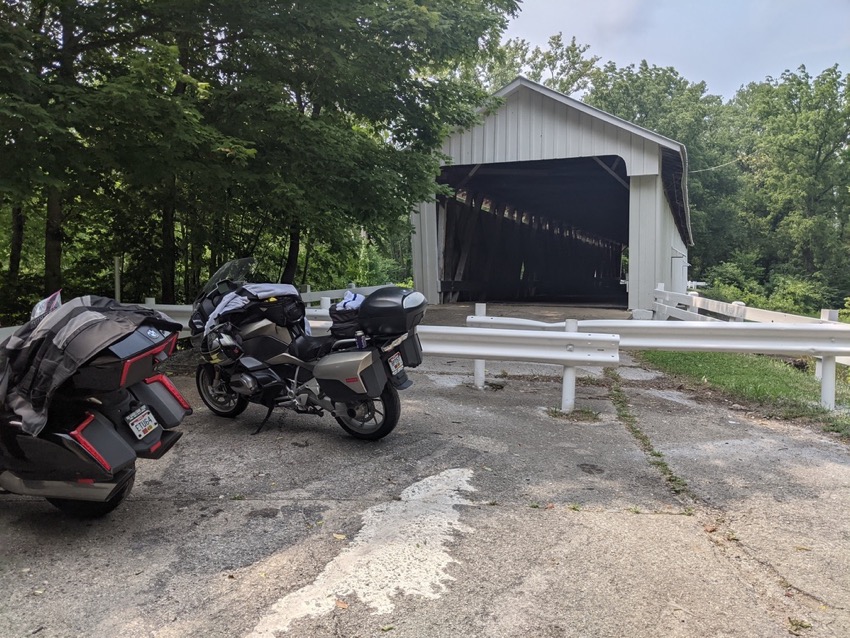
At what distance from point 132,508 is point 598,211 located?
86.8 feet

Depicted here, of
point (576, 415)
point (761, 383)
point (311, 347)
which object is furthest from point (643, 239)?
point (311, 347)

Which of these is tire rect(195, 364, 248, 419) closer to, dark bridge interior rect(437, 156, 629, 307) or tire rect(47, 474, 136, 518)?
tire rect(47, 474, 136, 518)

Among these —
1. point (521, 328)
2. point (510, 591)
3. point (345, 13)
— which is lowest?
Result: point (510, 591)

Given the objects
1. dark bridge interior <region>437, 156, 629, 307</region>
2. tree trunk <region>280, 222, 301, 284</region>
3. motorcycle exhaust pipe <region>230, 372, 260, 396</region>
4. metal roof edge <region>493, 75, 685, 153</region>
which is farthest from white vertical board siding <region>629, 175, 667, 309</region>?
motorcycle exhaust pipe <region>230, 372, 260, 396</region>

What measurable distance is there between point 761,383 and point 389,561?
5581 mm

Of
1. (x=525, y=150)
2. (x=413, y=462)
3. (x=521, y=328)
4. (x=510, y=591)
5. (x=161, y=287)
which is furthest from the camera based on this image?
(x=525, y=150)

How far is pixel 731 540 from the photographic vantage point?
303 centimetres

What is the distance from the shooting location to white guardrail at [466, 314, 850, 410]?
18.0ft

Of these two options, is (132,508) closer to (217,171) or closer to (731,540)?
(731,540)

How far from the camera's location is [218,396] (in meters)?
5.00

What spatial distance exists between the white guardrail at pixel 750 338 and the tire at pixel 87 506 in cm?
435

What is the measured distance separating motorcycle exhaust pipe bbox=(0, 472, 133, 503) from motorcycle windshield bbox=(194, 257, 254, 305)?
2.18m

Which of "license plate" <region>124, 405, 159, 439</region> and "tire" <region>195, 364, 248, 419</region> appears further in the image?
"tire" <region>195, 364, 248, 419</region>

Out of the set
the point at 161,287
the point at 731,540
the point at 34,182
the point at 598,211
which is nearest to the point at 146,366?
the point at 731,540
